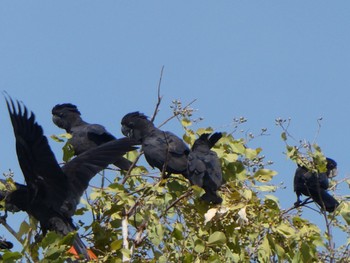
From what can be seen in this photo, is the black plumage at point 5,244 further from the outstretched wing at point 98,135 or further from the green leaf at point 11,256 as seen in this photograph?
the outstretched wing at point 98,135

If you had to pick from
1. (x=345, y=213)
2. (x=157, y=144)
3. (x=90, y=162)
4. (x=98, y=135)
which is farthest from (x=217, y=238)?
(x=98, y=135)

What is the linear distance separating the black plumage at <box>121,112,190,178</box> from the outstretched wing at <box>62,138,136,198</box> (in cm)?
16

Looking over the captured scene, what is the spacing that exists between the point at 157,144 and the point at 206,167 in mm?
1283

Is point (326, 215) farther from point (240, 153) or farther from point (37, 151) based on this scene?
point (37, 151)

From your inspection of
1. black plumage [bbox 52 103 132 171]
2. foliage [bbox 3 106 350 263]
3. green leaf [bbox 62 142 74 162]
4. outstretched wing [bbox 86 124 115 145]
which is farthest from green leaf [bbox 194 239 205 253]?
outstretched wing [bbox 86 124 115 145]

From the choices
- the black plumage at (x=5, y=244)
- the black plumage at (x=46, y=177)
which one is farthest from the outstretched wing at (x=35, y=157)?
the black plumage at (x=5, y=244)

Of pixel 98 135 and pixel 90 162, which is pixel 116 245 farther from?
pixel 98 135

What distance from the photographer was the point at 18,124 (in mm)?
7945

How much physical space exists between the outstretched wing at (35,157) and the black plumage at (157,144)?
2.78 feet

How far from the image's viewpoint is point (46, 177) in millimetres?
8242

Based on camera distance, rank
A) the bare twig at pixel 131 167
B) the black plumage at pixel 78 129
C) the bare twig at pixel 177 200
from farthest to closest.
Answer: the black plumage at pixel 78 129
the bare twig at pixel 131 167
the bare twig at pixel 177 200

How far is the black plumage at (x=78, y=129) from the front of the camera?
9745 mm

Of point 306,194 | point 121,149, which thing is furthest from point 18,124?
point 306,194

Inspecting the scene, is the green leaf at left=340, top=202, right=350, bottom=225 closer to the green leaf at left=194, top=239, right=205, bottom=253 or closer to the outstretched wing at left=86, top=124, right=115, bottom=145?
the green leaf at left=194, top=239, right=205, bottom=253
